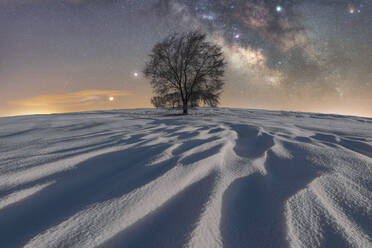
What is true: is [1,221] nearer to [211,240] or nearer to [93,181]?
[93,181]

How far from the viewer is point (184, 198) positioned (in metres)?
1.02

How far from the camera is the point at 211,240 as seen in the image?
728 millimetres

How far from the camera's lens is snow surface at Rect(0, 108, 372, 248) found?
2.44 feet

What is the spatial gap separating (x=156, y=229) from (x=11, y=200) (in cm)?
84

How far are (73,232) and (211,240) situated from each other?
1.91 feet

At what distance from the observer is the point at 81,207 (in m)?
0.93

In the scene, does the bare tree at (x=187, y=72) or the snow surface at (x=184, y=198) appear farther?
the bare tree at (x=187, y=72)

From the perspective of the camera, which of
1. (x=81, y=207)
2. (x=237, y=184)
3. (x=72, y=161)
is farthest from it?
(x=72, y=161)

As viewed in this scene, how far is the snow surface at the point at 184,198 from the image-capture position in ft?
2.44

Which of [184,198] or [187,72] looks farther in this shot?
[187,72]

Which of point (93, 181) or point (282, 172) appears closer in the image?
point (93, 181)

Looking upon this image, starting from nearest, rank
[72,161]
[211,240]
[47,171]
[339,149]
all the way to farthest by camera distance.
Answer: [211,240], [47,171], [72,161], [339,149]

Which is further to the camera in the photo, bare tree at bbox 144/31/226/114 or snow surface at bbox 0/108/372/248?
bare tree at bbox 144/31/226/114

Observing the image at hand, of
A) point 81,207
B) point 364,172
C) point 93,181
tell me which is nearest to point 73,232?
point 81,207
